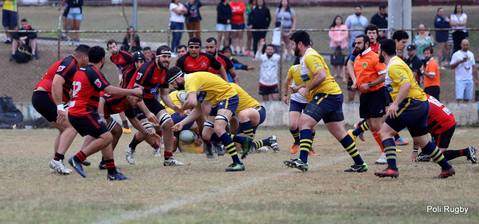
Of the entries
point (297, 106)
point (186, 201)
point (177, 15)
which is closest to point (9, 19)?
point (177, 15)

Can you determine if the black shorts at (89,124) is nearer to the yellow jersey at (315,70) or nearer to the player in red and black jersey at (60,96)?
the player in red and black jersey at (60,96)

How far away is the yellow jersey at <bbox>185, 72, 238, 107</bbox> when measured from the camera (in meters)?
14.4

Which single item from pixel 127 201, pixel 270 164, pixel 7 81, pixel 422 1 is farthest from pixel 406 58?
pixel 422 1

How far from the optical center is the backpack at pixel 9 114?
2362 cm

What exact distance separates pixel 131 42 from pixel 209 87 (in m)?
11.6

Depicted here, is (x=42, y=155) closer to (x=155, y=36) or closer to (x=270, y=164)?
(x=270, y=164)

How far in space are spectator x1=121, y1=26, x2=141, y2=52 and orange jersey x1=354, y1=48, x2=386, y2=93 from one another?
9.15m

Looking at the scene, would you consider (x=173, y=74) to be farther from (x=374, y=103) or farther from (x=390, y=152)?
(x=374, y=103)

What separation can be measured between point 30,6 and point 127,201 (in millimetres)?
28485

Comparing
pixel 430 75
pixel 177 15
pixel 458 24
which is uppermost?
pixel 177 15

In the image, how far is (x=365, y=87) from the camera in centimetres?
1570

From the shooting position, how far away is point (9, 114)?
23.8m

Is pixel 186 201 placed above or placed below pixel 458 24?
below

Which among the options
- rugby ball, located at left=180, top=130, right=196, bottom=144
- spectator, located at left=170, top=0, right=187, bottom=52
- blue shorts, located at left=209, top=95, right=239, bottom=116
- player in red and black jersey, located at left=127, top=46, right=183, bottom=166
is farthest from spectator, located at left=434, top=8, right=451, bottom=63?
player in red and black jersey, located at left=127, top=46, right=183, bottom=166
